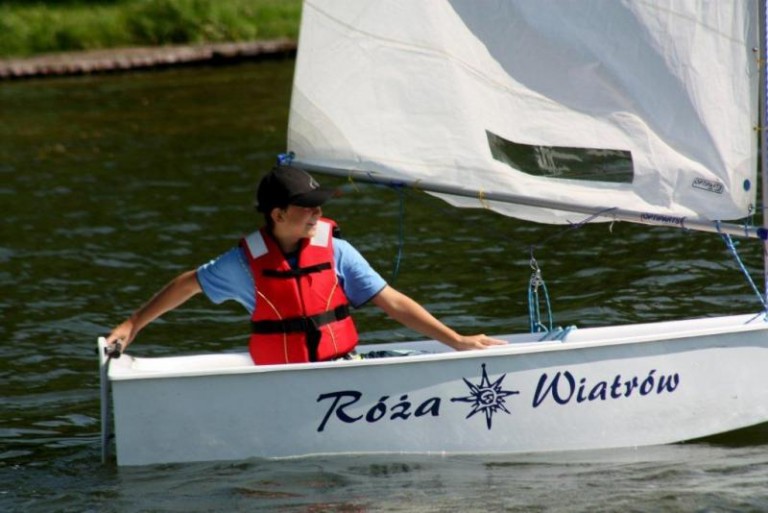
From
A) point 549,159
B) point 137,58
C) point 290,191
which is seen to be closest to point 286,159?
point 290,191

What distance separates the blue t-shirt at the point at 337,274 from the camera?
19.0 ft

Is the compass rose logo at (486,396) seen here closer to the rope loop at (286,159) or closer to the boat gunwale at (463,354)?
the boat gunwale at (463,354)

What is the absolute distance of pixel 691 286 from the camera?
8664 millimetres

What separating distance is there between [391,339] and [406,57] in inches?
85.5

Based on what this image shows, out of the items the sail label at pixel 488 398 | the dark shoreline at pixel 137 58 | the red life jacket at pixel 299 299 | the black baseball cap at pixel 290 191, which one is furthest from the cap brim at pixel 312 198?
the dark shoreline at pixel 137 58

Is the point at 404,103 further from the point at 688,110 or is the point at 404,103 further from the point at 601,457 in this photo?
the point at 601,457

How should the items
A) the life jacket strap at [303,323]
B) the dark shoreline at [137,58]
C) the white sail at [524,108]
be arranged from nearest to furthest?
the life jacket strap at [303,323] → the white sail at [524,108] → the dark shoreline at [137,58]

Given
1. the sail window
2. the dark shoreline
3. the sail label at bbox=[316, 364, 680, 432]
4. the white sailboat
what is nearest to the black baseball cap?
the white sailboat

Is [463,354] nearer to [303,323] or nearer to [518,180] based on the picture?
[303,323]

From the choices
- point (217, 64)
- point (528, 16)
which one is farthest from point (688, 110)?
point (217, 64)

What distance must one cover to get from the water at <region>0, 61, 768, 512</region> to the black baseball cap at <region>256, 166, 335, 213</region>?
106 cm

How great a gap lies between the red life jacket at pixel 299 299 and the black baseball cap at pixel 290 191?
0.19 meters

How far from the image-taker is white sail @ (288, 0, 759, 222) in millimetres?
5996

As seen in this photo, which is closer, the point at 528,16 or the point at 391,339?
the point at 528,16
